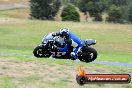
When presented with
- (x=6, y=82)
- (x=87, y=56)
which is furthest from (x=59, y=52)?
(x=6, y=82)

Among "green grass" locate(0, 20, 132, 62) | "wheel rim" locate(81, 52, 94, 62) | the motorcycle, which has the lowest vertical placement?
"green grass" locate(0, 20, 132, 62)

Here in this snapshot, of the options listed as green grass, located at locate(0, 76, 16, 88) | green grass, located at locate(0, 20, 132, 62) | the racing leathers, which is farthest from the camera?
green grass, located at locate(0, 20, 132, 62)

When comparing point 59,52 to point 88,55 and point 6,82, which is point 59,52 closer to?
point 88,55

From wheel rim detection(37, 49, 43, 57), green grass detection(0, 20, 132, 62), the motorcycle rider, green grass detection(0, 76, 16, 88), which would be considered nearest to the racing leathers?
the motorcycle rider

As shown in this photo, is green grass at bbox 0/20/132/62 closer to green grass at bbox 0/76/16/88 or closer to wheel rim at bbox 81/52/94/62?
green grass at bbox 0/76/16/88

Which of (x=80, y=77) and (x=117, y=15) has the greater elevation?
(x=80, y=77)

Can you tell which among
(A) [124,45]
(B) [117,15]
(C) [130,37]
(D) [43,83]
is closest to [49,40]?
(D) [43,83]

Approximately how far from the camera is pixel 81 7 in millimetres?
125000

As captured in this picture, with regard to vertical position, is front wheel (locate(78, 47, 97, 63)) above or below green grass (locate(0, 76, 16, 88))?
above

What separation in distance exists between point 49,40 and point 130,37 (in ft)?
215

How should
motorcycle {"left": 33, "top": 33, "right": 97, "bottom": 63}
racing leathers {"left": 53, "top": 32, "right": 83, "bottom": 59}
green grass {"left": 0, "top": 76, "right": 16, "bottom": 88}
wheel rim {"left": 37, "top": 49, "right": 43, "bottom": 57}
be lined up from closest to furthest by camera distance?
racing leathers {"left": 53, "top": 32, "right": 83, "bottom": 59} < motorcycle {"left": 33, "top": 33, "right": 97, "bottom": 63} < wheel rim {"left": 37, "top": 49, "right": 43, "bottom": 57} < green grass {"left": 0, "top": 76, "right": 16, "bottom": 88}

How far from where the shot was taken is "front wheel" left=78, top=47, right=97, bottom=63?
37.9ft

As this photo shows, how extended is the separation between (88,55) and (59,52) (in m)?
0.85

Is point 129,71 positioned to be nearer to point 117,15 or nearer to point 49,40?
point 49,40
